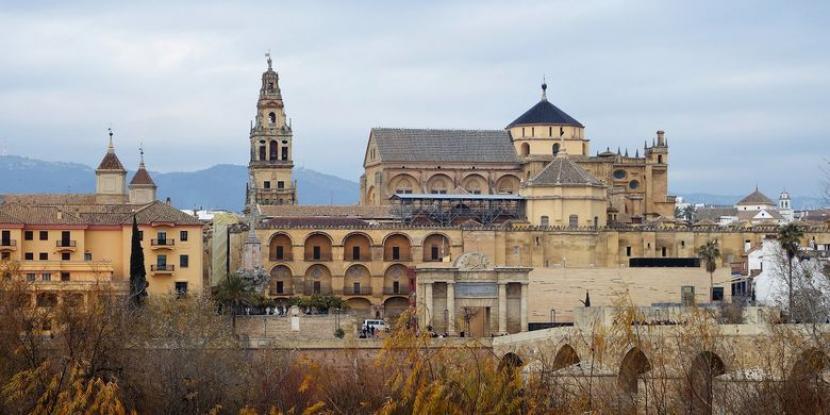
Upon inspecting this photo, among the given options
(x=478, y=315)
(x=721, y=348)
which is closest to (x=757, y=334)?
(x=721, y=348)

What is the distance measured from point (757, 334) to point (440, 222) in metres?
43.3

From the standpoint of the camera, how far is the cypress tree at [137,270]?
63925mm

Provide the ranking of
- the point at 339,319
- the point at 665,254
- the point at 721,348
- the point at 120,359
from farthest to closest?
the point at 665,254, the point at 339,319, the point at 120,359, the point at 721,348

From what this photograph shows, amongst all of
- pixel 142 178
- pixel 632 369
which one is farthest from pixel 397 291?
pixel 632 369

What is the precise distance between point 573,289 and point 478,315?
28.5ft

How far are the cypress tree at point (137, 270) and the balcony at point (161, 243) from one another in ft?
6.99

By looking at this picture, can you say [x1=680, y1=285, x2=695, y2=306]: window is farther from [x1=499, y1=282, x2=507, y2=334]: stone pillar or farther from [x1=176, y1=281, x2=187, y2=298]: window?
[x1=176, y1=281, x2=187, y2=298]: window

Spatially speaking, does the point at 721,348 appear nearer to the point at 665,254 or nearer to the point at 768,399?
the point at 768,399

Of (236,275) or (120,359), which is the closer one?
(120,359)

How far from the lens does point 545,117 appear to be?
320ft

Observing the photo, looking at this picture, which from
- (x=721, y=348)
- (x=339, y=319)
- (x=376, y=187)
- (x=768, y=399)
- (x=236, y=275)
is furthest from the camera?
(x=376, y=187)

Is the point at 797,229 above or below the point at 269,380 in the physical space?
above

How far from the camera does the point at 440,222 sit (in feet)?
282

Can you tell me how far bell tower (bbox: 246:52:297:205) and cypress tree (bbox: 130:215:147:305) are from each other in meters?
32.9
